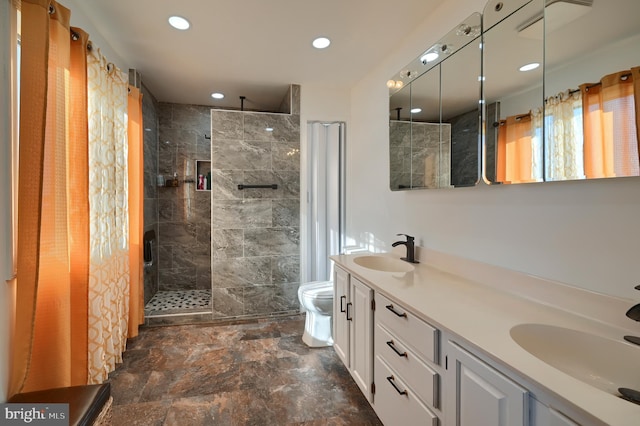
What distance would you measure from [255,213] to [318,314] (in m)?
1.33

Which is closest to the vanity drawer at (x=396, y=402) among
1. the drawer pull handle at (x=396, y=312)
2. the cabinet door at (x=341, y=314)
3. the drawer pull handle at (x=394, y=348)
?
the drawer pull handle at (x=394, y=348)

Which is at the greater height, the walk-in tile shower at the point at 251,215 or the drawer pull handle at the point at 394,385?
the walk-in tile shower at the point at 251,215

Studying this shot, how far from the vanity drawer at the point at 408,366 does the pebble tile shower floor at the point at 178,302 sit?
2.36 meters

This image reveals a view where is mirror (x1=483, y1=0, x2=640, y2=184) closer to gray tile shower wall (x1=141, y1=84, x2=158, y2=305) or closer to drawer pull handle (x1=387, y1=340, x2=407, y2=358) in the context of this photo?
drawer pull handle (x1=387, y1=340, x2=407, y2=358)

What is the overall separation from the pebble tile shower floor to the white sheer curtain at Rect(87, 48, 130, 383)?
0.69 m

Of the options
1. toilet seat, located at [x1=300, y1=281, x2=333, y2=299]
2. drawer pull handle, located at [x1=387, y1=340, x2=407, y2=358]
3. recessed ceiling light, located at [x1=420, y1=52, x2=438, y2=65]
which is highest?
recessed ceiling light, located at [x1=420, y1=52, x2=438, y2=65]

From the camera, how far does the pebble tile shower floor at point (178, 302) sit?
10.3 feet

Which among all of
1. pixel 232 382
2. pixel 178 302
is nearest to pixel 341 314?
pixel 232 382

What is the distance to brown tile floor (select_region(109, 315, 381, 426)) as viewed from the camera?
175cm

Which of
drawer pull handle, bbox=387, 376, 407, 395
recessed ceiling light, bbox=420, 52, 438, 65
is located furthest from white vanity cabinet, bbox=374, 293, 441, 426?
recessed ceiling light, bbox=420, 52, 438, 65

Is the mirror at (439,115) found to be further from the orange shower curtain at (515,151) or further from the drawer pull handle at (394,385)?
the drawer pull handle at (394,385)

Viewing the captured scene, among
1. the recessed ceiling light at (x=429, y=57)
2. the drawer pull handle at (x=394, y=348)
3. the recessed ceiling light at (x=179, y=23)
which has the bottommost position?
the drawer pull handle at (x=394, y=348)

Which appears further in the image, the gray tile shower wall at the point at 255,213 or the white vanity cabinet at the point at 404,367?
the gray tile shower wall at the point at 255,213

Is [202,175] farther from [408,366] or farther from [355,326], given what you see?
[408,366]
